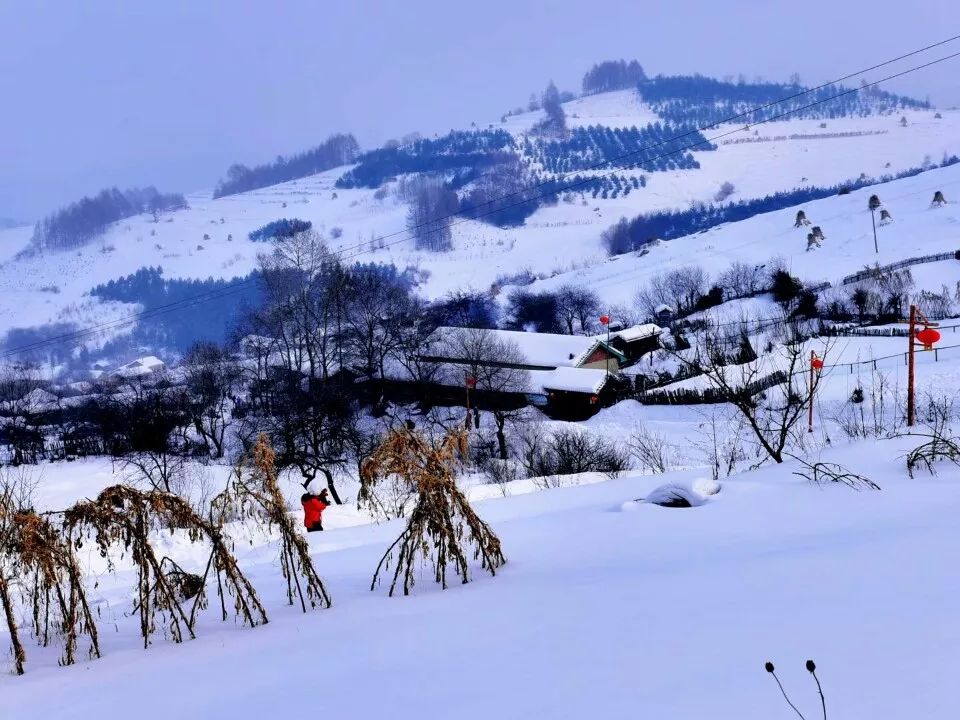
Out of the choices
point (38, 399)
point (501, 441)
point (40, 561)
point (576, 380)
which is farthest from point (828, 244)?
point (40, 561)

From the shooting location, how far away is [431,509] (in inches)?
196

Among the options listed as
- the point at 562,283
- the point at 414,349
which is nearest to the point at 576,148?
the point at 562,283

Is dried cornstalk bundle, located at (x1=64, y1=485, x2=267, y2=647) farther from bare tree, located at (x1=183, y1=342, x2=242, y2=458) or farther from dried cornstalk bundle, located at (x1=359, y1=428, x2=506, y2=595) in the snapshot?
bare tree, located at (x1=183, y1=342, x2=242, y2=458)

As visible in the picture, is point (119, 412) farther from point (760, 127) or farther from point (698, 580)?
point (760, 127)

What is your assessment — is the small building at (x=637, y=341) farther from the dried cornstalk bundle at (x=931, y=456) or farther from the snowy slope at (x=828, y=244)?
the dried cornstalk bundle at (x=931, y=456)

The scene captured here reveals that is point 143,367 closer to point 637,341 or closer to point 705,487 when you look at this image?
point 637,341

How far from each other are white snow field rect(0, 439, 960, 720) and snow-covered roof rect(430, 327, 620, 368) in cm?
3315

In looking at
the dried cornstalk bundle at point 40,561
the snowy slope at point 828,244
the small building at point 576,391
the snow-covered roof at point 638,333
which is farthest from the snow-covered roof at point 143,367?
the dried cornstalk bundle at point 40,561

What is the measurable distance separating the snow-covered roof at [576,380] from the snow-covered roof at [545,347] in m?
2.10

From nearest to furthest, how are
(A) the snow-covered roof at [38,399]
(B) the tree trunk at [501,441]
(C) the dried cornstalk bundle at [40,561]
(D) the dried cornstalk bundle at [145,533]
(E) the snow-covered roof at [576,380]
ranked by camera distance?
(C) the dried cornstalk bundle at [40,561] → (D) the dried cornstalk bundle at [145,533] → (B) the tree trunk at [501,441] → (E) the snow-covered roof at [576,380] → (A) the snow-covered roof at [38,399]

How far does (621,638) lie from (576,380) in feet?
107

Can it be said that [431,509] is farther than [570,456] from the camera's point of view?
No

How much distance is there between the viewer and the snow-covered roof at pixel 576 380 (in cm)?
3459

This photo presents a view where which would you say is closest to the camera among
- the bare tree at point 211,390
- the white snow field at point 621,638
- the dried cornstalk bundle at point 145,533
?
the white snow field at point 621,638
